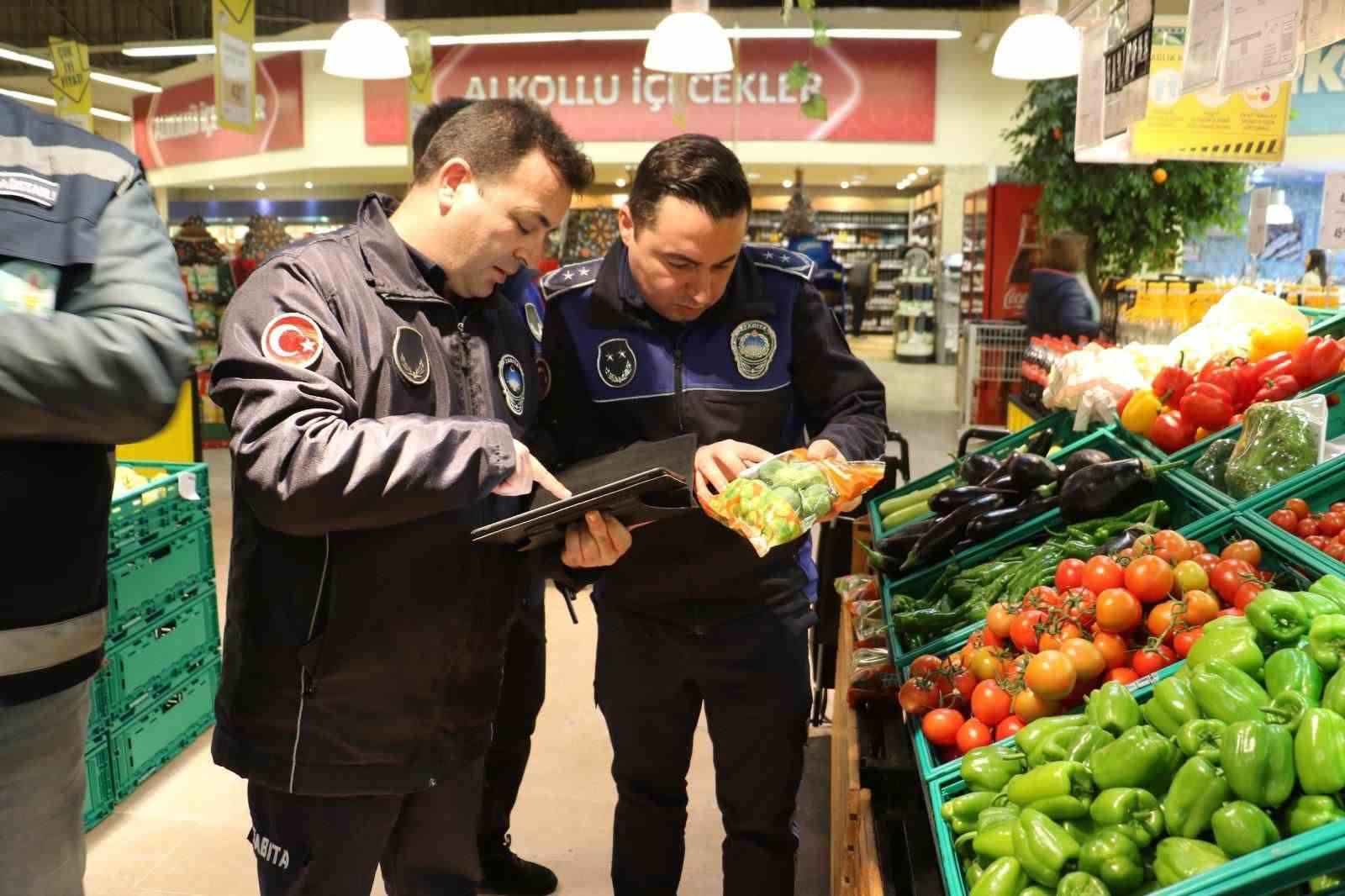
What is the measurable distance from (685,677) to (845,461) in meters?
0.61

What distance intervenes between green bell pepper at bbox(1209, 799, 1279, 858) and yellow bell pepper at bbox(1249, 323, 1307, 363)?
7.75 feet

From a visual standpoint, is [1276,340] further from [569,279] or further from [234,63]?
[234,63]

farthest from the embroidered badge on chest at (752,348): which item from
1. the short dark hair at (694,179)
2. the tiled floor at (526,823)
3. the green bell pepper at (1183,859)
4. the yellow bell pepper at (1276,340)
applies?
Result: the yellow bell pepper at (1276,340)

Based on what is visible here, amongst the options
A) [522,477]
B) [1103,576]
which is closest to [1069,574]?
[1103,576]

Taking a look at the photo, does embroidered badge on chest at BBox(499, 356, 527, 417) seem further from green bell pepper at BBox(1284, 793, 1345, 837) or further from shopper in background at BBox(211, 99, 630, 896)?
green bell pepper at BBox(1284, 793, 1345, 837)

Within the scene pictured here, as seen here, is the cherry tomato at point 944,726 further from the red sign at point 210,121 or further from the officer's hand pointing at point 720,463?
the red sign at point 210,121

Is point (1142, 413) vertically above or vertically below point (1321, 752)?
above

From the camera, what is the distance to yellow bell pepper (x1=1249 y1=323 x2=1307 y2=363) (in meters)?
3.28

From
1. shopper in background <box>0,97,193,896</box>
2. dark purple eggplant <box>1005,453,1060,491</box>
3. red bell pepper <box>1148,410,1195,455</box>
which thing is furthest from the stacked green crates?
red bell pepper <box>1148,410,1195,455</box>

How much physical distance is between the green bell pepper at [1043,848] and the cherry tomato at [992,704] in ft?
1.52

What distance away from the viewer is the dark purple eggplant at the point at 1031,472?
2.84 meters

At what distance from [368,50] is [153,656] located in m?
4.27

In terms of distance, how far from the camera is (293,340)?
1.55 metres

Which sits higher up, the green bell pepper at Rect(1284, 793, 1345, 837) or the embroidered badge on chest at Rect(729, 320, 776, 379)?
the embroidered badge on chest at Rect(729, 320, 776, 379)
